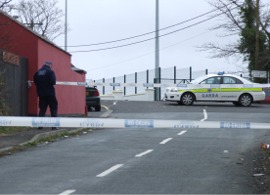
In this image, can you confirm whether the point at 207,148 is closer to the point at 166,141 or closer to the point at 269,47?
the point at 166,141

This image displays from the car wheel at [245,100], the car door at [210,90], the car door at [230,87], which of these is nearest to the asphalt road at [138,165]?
the car door at [210,90]

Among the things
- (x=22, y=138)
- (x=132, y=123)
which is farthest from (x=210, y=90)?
(x=132, y=123)

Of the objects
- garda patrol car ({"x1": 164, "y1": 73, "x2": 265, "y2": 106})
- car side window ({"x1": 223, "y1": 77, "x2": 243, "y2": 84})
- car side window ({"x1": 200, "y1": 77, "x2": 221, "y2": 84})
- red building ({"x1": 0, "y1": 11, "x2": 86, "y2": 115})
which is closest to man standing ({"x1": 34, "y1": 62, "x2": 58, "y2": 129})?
red building ({"x1": 0, "y1": 11, "x2": 86, "y2": 115})

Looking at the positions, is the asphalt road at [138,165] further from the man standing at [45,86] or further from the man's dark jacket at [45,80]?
the man's dark jacket at [45,80]

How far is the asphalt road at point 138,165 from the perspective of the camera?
8.16 m

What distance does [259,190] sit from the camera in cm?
801

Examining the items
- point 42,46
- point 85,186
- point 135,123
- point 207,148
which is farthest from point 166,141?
point 42,46

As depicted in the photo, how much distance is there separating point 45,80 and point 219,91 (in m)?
14.7

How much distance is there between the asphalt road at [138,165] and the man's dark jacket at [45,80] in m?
1.73

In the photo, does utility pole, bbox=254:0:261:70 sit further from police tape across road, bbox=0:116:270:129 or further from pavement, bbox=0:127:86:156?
police tape across road, bbox=0:116:270:129

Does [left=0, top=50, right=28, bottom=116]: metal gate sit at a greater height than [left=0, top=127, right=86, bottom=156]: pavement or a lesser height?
greater

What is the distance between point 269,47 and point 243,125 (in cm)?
3227

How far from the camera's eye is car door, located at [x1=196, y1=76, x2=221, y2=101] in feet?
92.7

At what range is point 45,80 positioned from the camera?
50.3ft
